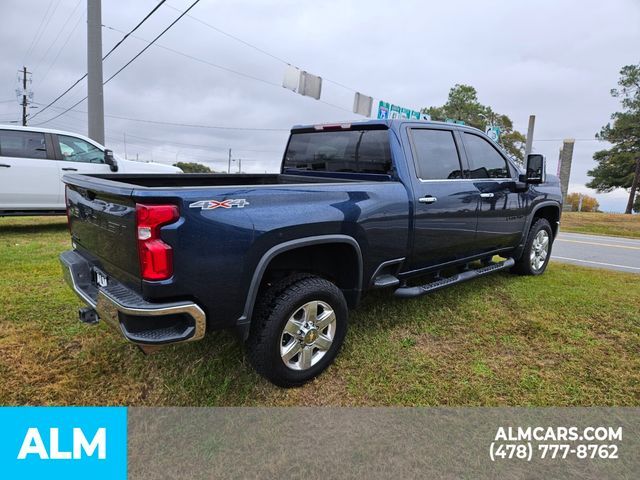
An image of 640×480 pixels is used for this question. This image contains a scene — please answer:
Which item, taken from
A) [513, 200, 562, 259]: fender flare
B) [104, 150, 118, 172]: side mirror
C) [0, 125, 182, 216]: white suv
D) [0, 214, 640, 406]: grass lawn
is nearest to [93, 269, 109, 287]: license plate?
[0, 214, 640, 406]: grass lawn

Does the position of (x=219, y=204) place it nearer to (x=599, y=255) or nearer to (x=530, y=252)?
(x=530, y=252)

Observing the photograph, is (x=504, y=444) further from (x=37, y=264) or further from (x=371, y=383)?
(x=37, y=264)

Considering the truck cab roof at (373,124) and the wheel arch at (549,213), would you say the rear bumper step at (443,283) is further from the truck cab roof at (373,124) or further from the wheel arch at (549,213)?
the truck cab roof at (373,124)

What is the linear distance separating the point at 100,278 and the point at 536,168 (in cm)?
426

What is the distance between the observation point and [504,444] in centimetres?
241

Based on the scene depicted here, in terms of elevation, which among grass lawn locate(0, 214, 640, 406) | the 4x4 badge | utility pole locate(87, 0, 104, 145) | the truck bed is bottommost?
grass lawn locate(0, 214, 640, 406)

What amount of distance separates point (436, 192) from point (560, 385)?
1691 millimetres

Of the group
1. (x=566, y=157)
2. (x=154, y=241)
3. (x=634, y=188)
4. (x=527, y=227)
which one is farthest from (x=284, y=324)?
Result: (x=634, y=188)

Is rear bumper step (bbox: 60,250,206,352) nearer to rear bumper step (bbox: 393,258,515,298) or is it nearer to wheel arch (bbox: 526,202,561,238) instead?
rear bumper step (bbox: 393,258,515,298)

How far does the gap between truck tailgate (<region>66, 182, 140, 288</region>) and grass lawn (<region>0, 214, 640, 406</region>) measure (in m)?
0.79

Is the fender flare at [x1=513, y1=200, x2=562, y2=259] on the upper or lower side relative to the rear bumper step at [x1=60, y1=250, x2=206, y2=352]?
upper

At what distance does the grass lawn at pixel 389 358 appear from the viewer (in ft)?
9.20

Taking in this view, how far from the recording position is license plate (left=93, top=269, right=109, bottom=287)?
2767mm

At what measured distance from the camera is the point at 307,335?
2.87 m
